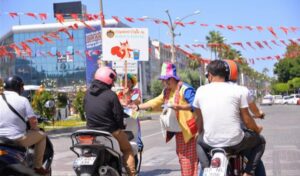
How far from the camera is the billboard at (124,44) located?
13369mm

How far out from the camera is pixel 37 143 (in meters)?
5.97

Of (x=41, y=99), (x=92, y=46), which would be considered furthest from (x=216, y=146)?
(x=92, y=46)

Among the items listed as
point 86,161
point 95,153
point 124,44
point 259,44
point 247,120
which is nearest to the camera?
point 247,120

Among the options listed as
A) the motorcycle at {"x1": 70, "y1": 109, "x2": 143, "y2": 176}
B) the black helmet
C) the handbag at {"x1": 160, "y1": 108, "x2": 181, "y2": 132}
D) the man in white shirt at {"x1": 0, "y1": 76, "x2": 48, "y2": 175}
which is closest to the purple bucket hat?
the handbag at {"x1": 160, "y1": 108, "x2": 181, "y2": 132}

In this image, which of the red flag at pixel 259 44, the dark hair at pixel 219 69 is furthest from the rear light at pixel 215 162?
the red flag at pixel 259 44

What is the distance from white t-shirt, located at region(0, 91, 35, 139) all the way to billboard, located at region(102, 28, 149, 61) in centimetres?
670

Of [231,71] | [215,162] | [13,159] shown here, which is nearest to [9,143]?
[13,159]

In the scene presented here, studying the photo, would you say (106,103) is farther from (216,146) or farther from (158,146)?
(158,146)

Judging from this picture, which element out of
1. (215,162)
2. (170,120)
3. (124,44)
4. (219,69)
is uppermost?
(124,44)

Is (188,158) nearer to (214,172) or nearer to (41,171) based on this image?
(214,172)

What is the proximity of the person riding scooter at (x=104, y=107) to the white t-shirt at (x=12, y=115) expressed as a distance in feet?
2.29

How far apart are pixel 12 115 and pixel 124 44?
8554mm

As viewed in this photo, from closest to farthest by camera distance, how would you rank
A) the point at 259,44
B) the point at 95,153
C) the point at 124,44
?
1. the point at 95,153
2. the point at 124,44
3. the point at 259,44

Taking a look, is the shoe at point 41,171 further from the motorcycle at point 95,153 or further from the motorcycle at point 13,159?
the motorcycle at point 95,153
